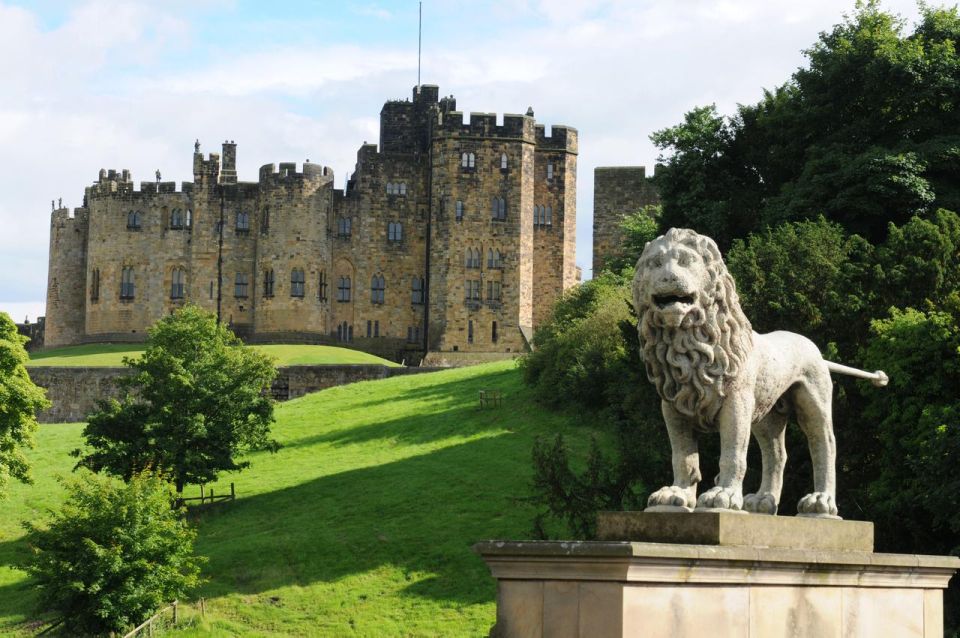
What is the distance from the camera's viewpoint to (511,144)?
99688 mm

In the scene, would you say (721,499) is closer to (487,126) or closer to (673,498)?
(673,498)

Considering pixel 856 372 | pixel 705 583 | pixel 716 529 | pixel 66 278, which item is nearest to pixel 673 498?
pixel 716 529

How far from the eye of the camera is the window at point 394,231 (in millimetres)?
103625

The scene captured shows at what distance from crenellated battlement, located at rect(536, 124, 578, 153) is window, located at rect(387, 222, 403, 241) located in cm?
1054

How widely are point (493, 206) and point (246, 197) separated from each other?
56.2 ft

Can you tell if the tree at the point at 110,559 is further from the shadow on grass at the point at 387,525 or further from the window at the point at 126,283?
the window at the point at 126,283

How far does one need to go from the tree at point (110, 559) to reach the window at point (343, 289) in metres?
58.5

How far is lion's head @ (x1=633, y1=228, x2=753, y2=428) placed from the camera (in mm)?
15070

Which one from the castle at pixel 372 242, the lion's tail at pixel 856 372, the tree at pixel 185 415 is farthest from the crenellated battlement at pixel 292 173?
the lion's tail at pixel 856 372

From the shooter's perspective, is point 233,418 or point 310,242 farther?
point 310,242

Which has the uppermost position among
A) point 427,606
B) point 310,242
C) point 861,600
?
point 310,242

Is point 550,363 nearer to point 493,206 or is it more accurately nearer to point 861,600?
point 493,206

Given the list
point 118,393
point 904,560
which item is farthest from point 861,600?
point 118,393

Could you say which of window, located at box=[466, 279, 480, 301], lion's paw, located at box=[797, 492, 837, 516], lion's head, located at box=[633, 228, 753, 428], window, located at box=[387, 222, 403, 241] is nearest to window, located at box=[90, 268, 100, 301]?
window, located at box=[387, 222, 403, 241]
